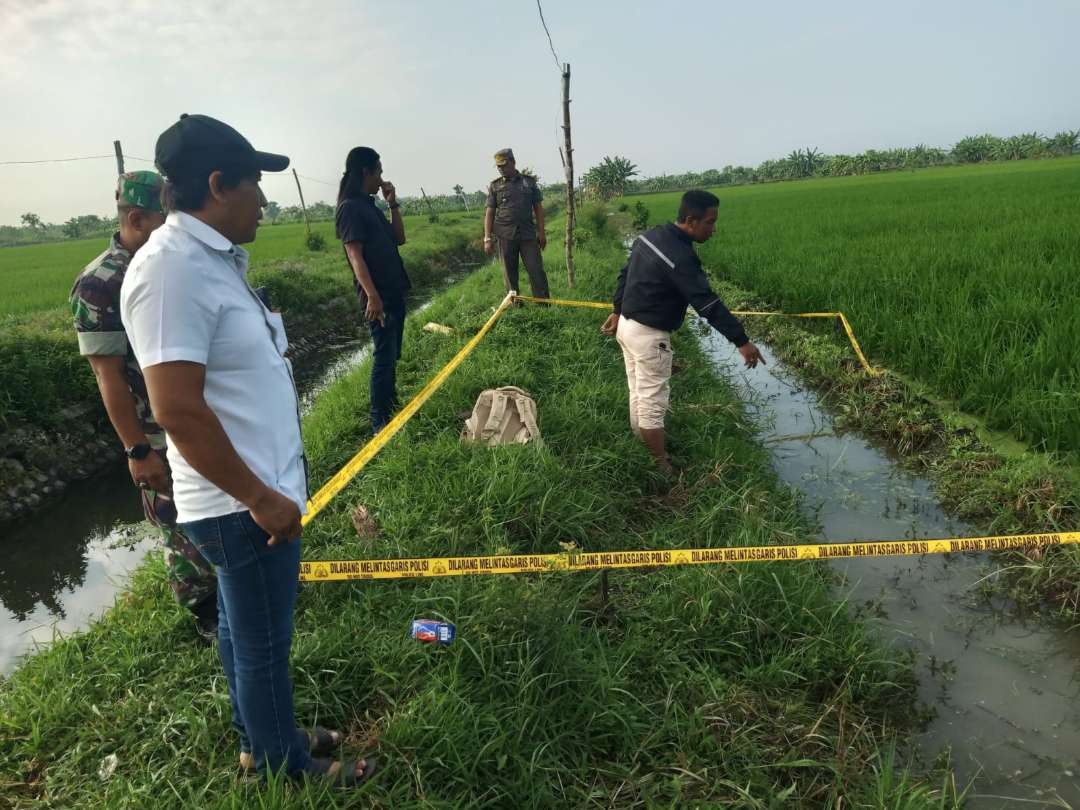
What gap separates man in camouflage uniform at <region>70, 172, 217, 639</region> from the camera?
1.85 meters

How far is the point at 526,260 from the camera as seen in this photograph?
20.8 ft

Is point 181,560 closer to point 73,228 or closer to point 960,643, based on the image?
point 960,643

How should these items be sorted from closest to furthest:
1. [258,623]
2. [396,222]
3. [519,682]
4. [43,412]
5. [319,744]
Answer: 1. [258,623]
2. [319,744]
3. [519,682]
4. [396,222]
5. [43,412]

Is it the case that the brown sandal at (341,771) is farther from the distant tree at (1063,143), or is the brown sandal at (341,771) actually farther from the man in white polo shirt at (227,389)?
the distant tree at (1063,143)

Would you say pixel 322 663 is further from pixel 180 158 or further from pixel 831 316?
pixel 831 316

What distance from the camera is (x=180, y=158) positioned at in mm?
1220

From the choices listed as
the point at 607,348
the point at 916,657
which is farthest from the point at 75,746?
the point at 607,348

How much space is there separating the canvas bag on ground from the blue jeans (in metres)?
2.09

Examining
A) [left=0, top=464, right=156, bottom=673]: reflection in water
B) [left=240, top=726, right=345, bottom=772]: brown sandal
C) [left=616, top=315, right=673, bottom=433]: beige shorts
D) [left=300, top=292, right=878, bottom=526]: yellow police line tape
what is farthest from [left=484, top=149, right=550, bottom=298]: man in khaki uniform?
[left=240, top=726, right=345, bottom=772]: brown sandal

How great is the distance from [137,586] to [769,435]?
393cm

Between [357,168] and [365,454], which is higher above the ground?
[357,168]

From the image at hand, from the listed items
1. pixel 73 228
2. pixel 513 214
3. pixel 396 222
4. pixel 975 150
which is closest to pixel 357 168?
pixel 396 222

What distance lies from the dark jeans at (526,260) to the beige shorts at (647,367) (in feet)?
9.41

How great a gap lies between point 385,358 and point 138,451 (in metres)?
2.02
